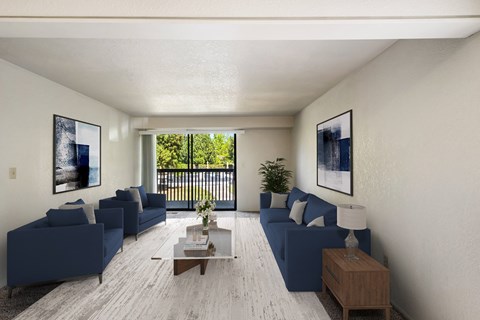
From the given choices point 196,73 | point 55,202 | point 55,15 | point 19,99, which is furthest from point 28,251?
point 196,73

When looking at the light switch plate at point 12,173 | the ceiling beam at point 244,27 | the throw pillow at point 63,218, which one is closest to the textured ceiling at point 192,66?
the ceiling beam at point 244,27

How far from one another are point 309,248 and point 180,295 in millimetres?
1465

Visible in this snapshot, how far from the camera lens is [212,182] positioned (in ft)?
25.4

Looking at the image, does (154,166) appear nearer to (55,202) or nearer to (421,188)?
(55,202)

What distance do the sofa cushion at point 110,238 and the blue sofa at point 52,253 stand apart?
4.2 inches

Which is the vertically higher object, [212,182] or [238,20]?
[238,20]

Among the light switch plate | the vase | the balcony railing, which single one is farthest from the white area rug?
the balcony railing

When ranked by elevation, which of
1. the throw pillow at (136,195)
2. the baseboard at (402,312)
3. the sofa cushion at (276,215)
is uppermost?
the throw pillow at (136,195)

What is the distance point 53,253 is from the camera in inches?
107

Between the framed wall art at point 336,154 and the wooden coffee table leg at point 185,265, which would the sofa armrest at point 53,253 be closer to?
the wooden coffee table leg at point 185,265

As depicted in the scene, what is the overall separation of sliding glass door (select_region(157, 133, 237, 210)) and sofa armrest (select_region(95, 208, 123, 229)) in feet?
11.6

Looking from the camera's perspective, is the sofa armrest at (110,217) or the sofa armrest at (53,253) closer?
the sofa armrest at (53,253)

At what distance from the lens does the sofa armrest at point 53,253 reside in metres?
2.60

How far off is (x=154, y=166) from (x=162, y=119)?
1.40m
